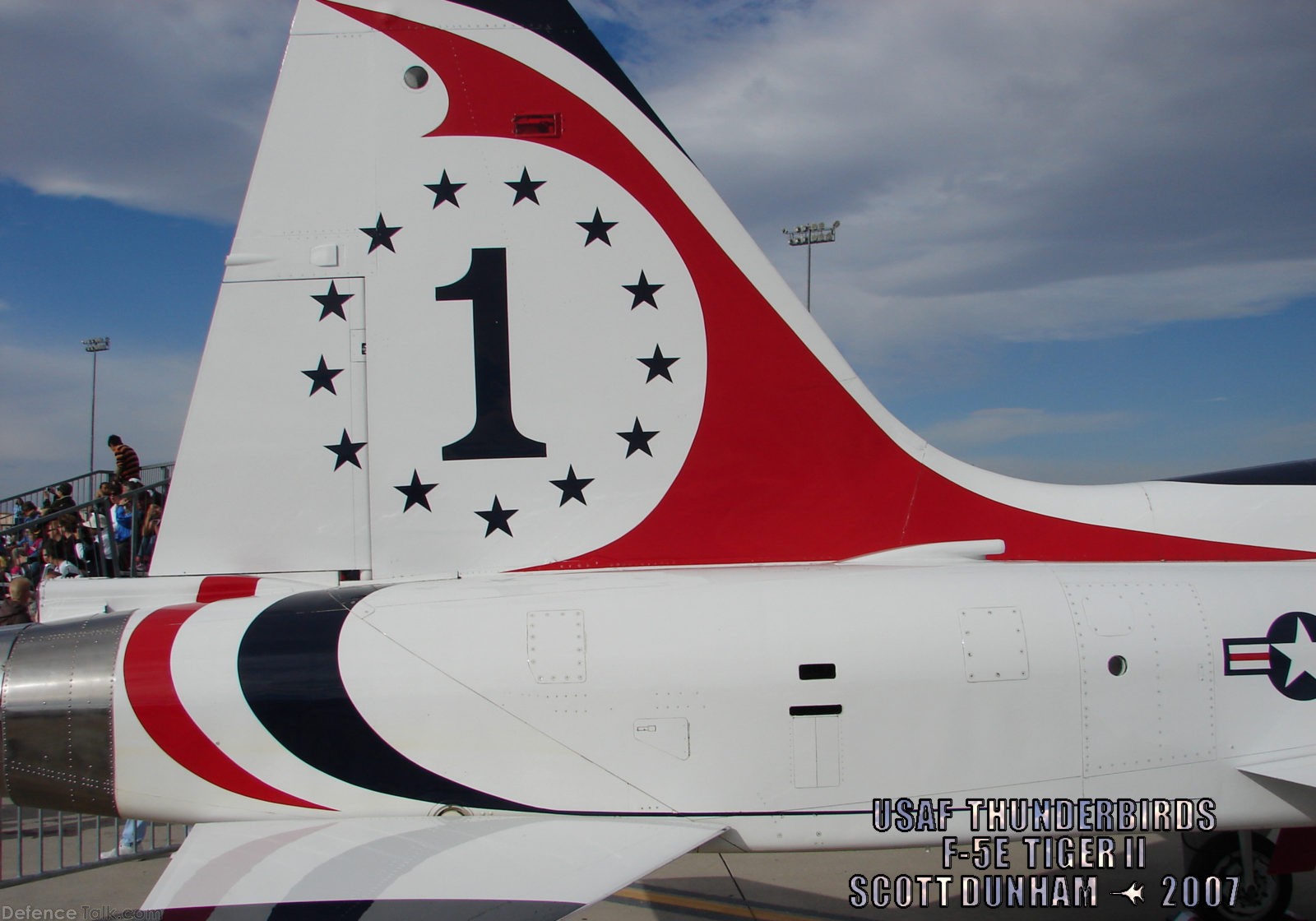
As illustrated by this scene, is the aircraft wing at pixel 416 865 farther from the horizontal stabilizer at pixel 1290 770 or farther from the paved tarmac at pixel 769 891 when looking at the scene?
the paved tarmac at pixel 769 891

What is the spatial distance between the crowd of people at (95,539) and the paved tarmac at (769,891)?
2227mm

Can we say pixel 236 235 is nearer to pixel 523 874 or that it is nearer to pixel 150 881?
pixel 523 874

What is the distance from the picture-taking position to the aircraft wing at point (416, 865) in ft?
8.54

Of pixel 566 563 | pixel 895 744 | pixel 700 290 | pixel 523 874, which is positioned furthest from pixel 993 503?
pixel 523 874

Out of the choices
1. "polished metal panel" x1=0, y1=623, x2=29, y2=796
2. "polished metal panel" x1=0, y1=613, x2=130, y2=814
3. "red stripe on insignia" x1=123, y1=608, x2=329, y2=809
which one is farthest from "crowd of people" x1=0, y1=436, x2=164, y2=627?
"red stripe on insignia" x1=123, y1=608, x2=329, y2=809

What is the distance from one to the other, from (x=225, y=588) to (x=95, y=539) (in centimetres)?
713

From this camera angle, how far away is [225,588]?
377 cm

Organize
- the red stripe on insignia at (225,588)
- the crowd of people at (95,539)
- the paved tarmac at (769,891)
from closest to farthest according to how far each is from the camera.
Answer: the red stripe on insignia at (225,588) < the paved tarmac at (769,891) < the crowd of people at (95,539)

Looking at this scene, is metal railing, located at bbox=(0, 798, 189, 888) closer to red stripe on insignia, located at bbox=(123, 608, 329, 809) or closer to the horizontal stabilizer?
red stripe on insignia, located at bbox=(123, 608, 329, 809)

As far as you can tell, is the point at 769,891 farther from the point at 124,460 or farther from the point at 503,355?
the point at 124,460

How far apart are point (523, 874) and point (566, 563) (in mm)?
1370

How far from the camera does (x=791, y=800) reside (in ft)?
10.9

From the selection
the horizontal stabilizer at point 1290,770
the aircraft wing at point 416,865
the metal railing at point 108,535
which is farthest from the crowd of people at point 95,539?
the horizontal stabilizer at point 1290,770
